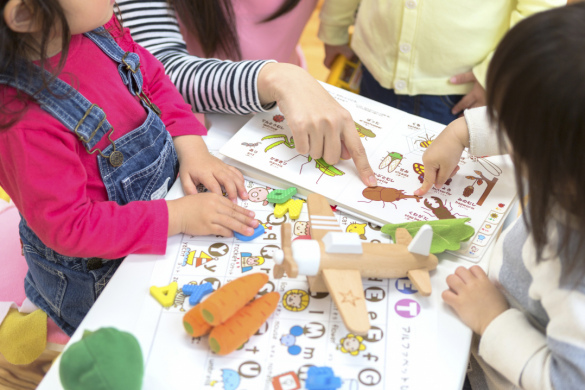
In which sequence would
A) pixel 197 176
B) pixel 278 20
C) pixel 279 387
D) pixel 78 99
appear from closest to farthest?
pixel 279 387 < pixel 78 99 < pixel 197 176 < pixel 278 20

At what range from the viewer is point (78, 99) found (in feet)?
1.91

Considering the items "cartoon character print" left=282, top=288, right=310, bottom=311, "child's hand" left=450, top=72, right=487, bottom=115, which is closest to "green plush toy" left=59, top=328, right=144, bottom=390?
"cartoon character print" left=282, top=288, right=310, bottom=311

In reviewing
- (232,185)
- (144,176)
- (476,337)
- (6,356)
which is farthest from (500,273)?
(6,356)

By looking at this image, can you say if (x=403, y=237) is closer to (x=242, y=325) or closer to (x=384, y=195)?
(x=384, y=195)

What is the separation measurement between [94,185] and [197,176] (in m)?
0.12

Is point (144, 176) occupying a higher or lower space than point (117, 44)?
lower

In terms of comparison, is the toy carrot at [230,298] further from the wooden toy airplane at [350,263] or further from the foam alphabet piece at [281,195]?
the foam alphabet piece at [281,195]

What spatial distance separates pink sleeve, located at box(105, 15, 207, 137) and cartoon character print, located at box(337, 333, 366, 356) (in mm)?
378

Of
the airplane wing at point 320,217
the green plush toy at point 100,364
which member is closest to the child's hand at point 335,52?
the airplane wing at point 320,217

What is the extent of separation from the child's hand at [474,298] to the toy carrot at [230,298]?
19 centimetres

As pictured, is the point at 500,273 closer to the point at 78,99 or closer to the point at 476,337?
the point at 476,337

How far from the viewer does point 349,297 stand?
0.51m

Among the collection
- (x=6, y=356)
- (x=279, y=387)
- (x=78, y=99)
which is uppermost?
(x=78, y=99)

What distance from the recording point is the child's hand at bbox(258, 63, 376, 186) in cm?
67
